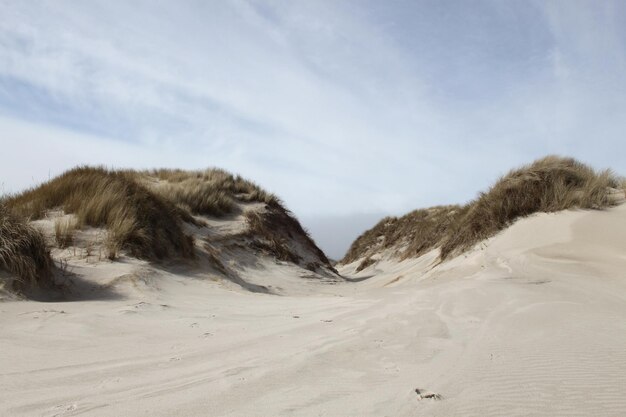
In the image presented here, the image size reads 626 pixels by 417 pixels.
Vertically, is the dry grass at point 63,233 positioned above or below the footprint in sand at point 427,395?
above

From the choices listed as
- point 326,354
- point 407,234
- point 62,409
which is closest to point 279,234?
point 407,234

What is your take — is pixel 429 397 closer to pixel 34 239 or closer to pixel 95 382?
pixel 95 382

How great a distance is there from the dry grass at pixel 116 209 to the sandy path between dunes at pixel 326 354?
227cm

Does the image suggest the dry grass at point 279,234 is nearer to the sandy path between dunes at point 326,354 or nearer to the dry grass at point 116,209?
the dry grass at point 116,209

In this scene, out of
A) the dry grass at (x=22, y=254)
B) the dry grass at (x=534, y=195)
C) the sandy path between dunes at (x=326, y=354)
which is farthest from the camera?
the dry grass at (x=534, y=195)

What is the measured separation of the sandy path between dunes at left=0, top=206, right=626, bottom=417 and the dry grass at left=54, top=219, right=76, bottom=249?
7.26 ft

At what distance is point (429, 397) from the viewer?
2365mm

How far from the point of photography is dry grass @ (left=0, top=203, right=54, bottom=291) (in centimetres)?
498

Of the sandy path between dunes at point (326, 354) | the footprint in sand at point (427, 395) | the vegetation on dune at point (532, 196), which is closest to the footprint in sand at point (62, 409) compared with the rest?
the sandy path between dunes at point (326, 354)

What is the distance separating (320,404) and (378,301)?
3.20 metres

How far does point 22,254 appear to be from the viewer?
16.8 ft

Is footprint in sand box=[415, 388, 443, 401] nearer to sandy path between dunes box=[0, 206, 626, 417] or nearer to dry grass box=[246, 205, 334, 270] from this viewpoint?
sandy path between dunes box=[0, 206, 626, 417]

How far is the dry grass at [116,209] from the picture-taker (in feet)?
25.0

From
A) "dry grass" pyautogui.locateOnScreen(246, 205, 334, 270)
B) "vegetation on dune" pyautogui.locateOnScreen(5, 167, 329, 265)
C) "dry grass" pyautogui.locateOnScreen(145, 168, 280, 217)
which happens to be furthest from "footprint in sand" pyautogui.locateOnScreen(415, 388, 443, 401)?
"dry grass" pyautogui.locateOnScreen(145, 168, 280, 217)
